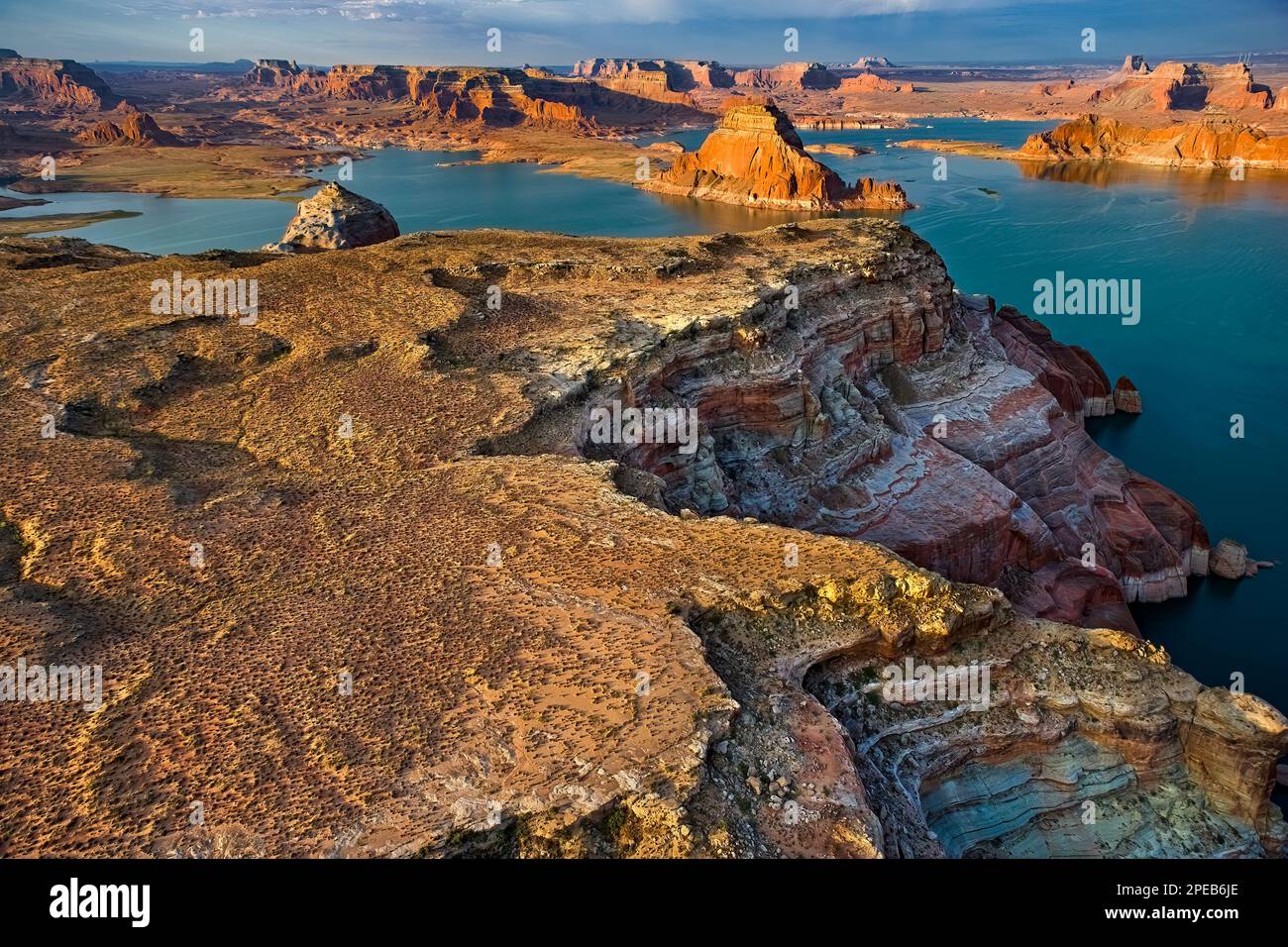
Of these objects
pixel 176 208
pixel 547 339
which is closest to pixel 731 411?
pixel 547 339

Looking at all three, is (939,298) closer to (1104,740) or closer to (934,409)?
(934,409)

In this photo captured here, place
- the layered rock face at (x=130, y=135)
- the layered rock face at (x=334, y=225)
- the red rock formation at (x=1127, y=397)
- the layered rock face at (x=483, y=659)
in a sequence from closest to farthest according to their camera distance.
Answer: the layered rock face at (x=483, y=659) → the red rock formation at (x=1127, y=397) → the layered rock face at (x=334, y=225) → the layered rock face at (x=130, y=135)
